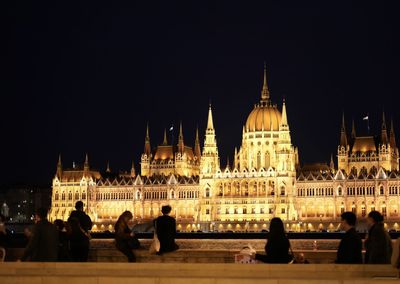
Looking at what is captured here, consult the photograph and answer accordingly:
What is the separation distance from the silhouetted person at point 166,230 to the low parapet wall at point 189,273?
4.22ft

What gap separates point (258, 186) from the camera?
463 ft

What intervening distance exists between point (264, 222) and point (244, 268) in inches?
4700

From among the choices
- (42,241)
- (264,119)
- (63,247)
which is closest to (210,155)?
(264,119)

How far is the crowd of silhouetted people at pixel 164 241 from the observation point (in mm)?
18609

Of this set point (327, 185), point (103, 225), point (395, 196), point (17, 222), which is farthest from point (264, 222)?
point (17, 222)

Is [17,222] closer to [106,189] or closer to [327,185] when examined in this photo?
[106,189]

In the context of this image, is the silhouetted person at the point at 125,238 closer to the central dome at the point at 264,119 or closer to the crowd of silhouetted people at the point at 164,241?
the crowd of silhouetted people at the point at 164,241

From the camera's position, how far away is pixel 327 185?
Answer: 456 ft

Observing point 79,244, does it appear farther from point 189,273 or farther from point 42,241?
point 189,273

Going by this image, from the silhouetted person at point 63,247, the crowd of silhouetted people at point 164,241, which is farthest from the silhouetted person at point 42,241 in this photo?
the silhouetted person at point 63,247

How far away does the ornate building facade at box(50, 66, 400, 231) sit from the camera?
449ft

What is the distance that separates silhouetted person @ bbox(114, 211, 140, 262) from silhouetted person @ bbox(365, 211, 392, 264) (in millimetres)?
5863

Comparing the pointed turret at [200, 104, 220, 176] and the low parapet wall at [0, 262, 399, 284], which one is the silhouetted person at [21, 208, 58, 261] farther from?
the pointed turret at [200, 104, 220, 176]

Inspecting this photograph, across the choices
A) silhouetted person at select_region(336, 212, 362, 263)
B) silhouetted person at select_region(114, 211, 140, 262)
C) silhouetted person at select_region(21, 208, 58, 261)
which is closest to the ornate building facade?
silhouetted person at select_region(114, 211, 140, 262)
